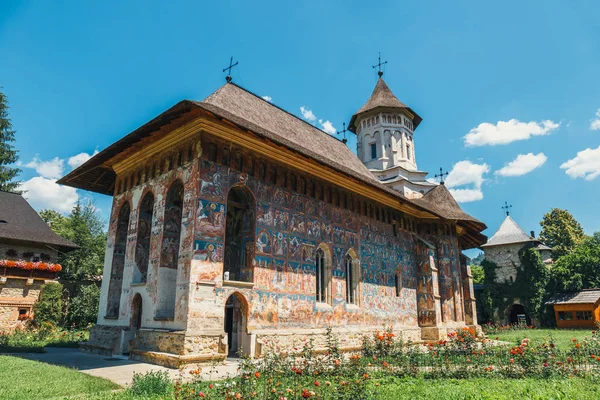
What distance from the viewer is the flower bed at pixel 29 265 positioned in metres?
20.0

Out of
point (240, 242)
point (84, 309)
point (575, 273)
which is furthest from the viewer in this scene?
point (575, 273)

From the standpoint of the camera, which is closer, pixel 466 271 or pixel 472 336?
pixel 472 336

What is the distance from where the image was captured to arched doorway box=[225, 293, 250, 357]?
11.3 metres

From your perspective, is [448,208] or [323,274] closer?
[323,274]

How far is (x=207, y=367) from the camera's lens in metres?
9.65

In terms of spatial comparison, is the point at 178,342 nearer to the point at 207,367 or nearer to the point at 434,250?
the point at 207,367

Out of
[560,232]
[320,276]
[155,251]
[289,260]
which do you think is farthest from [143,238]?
[560,232]

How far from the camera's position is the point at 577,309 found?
28938mm

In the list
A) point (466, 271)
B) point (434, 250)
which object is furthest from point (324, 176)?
point (466, 271)

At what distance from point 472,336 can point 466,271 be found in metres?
14.4

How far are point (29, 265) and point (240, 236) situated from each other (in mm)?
14043

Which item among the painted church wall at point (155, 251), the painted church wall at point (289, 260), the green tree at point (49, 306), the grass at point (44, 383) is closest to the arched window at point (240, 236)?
the painted church wall at point (289, 260)

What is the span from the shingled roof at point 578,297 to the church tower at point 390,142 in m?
13.1

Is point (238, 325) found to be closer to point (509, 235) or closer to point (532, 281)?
point (532, 281)
